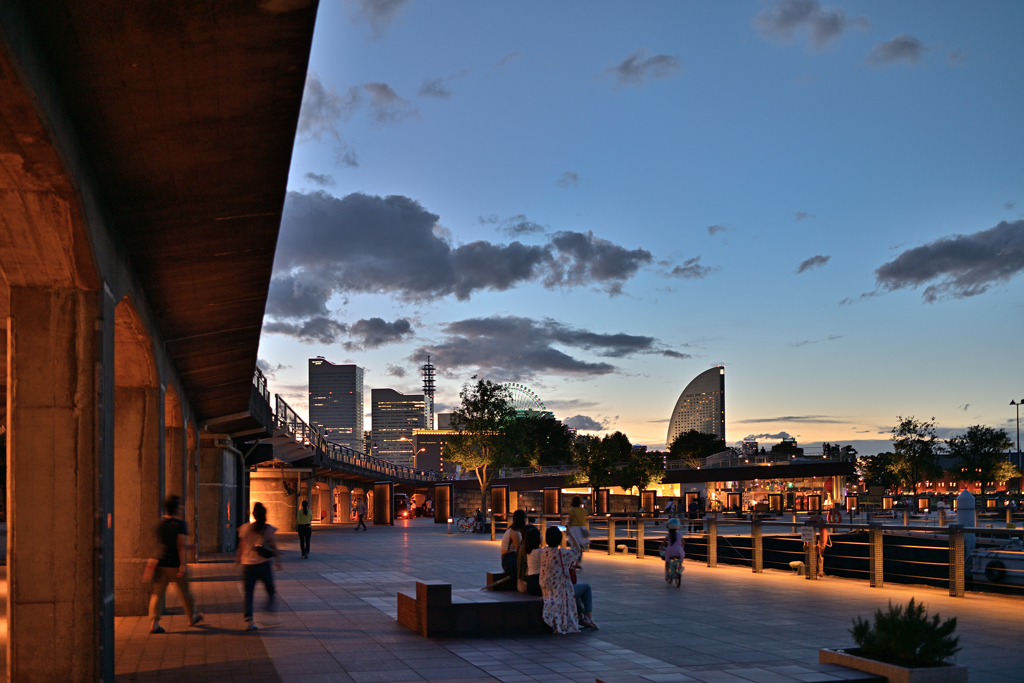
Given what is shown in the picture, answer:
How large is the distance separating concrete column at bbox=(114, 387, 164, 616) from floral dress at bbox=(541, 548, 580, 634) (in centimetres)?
654

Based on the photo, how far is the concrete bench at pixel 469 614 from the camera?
10711mm

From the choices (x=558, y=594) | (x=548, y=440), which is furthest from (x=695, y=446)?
(x=558, y=594)

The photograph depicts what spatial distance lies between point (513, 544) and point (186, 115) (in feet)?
24.5

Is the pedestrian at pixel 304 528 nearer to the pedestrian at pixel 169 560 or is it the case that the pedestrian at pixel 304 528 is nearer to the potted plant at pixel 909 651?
the pedestrian at pixel 169 560

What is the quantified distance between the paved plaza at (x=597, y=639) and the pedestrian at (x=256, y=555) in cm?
46

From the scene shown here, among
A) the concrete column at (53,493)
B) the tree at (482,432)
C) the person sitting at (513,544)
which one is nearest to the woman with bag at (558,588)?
the person sitting at (513,544)

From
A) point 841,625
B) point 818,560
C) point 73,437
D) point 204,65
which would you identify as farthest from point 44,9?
point 818,560

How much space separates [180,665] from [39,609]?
1727 millimetres

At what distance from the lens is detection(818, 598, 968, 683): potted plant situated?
21.9 feet

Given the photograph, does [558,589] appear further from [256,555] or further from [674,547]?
[674,547]

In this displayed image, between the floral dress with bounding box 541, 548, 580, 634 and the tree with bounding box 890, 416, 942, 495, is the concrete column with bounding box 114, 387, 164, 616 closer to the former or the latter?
the floral dress with bounding box 541, 548, 580, 634

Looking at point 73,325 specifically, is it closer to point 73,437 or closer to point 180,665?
point 73,437

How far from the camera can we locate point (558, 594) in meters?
11.0

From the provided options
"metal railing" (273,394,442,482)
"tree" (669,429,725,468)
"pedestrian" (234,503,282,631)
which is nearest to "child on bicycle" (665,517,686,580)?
"pedestrian" (234,503,282,631)
